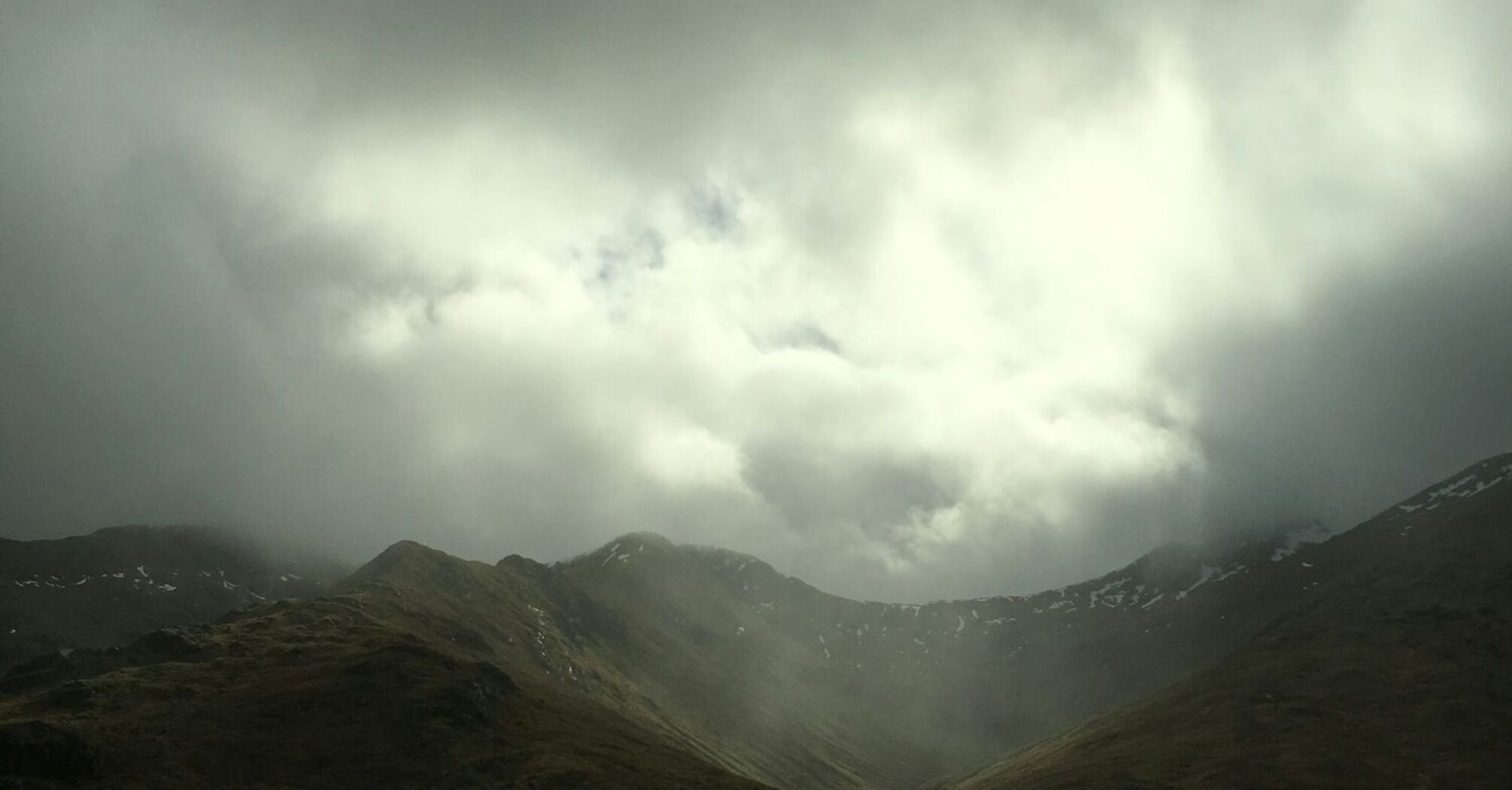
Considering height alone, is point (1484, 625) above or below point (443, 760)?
above

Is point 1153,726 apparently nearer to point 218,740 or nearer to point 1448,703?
point 1448,703

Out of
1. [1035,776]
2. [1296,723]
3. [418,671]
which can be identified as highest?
[418,671]

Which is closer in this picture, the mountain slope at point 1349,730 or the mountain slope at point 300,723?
the mountain slope at point 300,723

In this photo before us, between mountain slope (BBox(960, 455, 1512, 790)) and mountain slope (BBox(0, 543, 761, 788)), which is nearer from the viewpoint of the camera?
mountain slope (BBox(0, 543, 761, 788))

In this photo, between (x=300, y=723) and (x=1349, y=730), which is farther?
(x=1349, y=730)

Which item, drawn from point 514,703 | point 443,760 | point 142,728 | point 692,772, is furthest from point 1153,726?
point 142,728

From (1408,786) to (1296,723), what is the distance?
113 feet

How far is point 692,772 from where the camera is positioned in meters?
145

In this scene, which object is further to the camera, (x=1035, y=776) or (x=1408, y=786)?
(x=1035, y=776)

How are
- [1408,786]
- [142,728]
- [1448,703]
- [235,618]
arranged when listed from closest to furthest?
[142,728] < [1408,786] < [1448,703] < [235,618]

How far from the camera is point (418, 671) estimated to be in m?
145

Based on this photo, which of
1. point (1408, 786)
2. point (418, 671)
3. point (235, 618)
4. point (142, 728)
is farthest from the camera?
point (235, 618)

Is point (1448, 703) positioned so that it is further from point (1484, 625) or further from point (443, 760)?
point (443, 760)

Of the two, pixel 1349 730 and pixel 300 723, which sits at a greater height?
pixel 300 723
